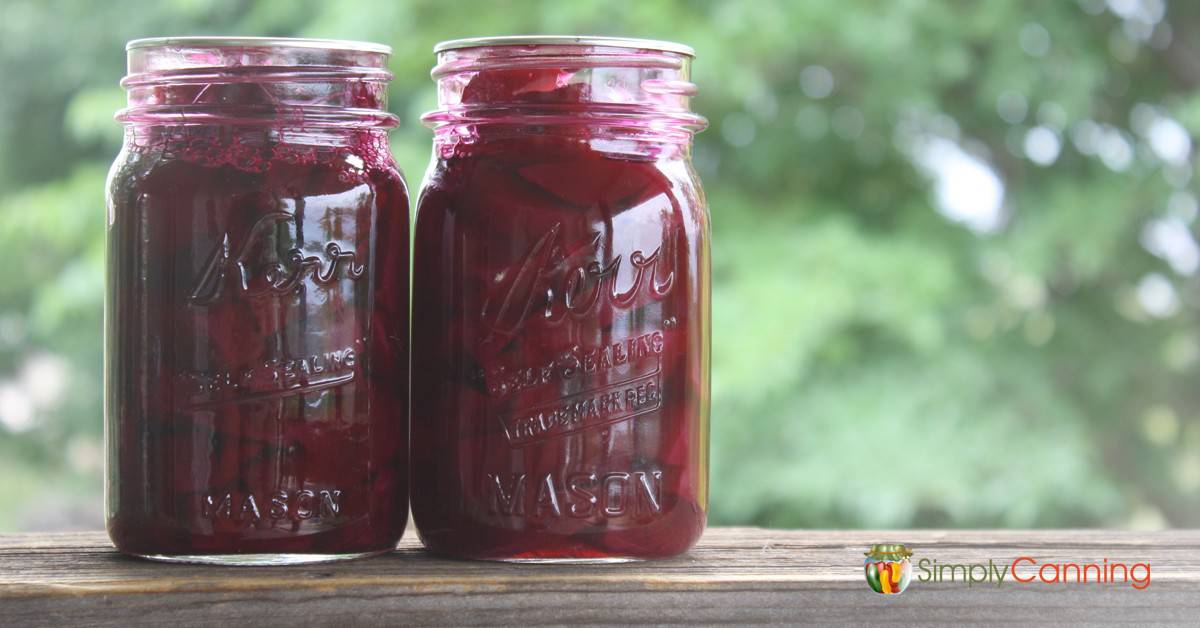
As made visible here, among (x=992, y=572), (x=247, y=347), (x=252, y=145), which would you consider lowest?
(x=992, y=572)

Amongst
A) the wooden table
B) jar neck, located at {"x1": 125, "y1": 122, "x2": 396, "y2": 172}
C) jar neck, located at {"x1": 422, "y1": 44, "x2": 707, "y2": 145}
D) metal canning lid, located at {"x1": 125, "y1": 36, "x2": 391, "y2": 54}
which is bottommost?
the wooden table

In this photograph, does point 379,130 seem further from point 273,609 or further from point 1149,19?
point 1149,19

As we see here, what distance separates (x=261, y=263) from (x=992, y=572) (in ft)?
1.58

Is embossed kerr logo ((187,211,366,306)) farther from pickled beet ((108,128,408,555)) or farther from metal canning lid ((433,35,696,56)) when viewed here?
metal canning lid ((433,35,696,56))

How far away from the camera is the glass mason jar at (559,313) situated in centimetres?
87

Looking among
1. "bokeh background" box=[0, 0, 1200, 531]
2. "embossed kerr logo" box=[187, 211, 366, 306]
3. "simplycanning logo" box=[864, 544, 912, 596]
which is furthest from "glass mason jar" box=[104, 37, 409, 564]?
"bokeh background" box=[0, 0, 1200, 531]

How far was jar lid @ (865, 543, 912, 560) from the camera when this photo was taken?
34.9 inches

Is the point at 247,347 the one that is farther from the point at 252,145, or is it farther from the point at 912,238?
the point at 912,238

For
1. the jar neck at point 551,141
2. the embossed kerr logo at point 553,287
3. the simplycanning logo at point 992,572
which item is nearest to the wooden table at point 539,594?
the simplycanning logo at point 992,572

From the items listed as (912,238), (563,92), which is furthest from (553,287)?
(912,238)

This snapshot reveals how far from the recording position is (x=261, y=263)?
33.7 inches

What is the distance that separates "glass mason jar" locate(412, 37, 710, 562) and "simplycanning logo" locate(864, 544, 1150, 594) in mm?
130

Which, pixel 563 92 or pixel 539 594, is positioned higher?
pixel 563 92

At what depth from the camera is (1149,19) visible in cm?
352
